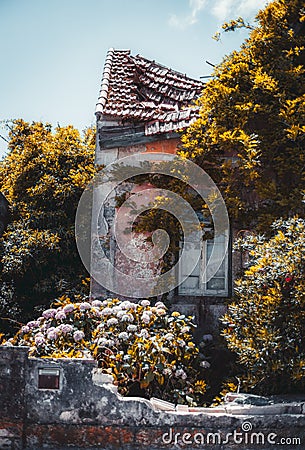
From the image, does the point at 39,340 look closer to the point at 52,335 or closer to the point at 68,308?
the point at 52,335

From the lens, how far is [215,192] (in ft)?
35.0

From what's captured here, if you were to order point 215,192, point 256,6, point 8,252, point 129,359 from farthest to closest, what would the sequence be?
point 8,252
point 256,6
point 215,192
point 129,359

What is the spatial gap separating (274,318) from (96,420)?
2.76 m

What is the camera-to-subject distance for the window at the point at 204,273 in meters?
11.0

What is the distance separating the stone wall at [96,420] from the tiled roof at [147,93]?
5.16 meters

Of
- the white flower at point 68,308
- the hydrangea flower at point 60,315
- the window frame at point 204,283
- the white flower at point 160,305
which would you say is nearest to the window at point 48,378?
the hydrangea flower at point 60,315

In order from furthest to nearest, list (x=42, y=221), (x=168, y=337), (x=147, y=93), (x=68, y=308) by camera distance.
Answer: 1. (x=42, y=221)
2. (x=147, y=93)
3. (x=68, y=308)
4. (x=168, y=337)

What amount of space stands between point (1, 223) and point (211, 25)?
6.61m

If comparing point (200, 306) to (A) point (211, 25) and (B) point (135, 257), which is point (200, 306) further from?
(A) point (211, 25)

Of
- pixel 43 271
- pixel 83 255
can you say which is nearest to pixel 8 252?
pixel 43 271

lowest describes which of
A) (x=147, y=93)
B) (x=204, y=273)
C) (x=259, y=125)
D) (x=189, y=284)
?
(x=189, y=284)

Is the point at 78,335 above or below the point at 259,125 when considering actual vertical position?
below

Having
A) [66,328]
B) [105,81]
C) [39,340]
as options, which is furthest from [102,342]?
[105,81]

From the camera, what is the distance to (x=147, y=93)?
521 inches
